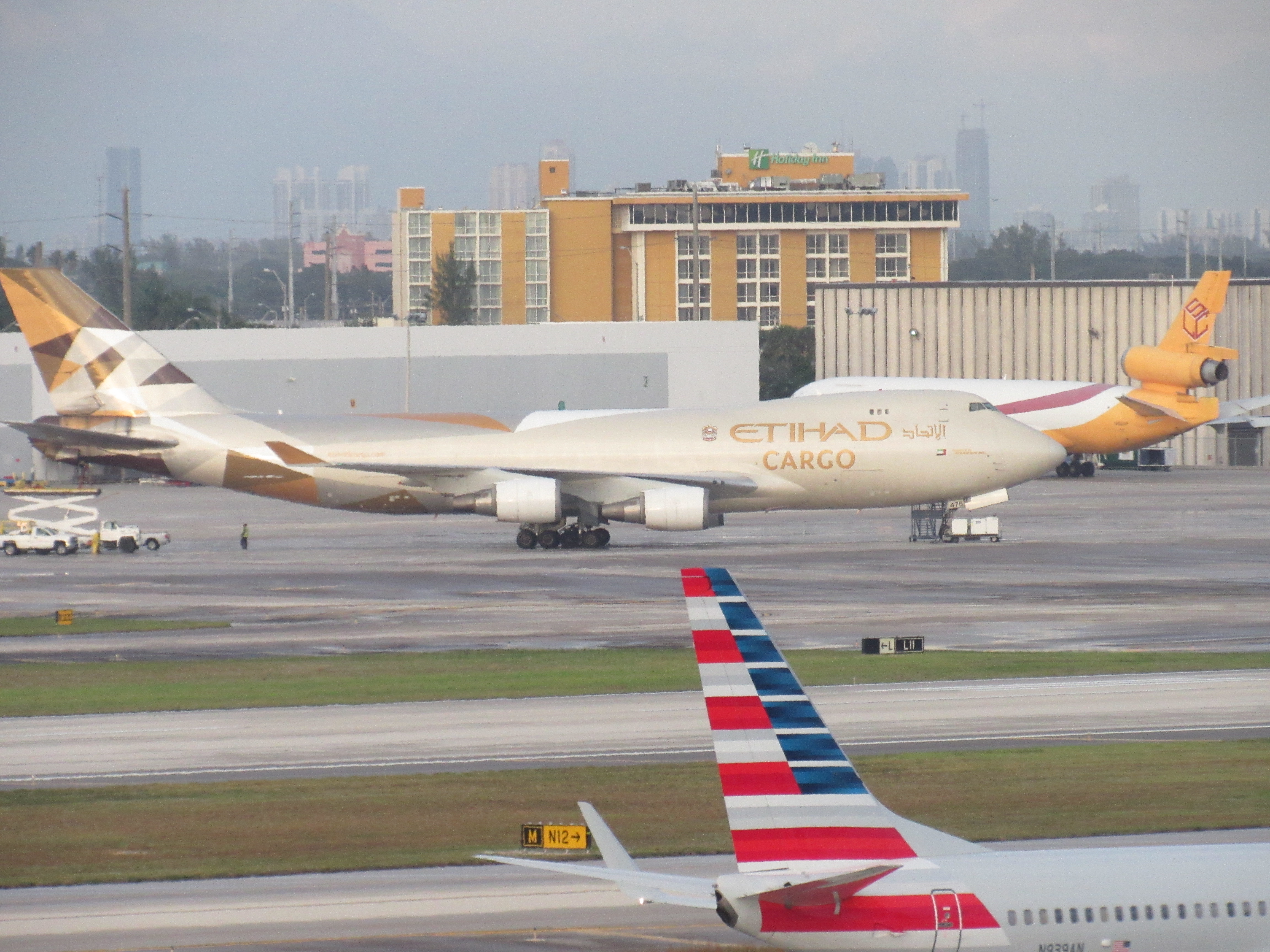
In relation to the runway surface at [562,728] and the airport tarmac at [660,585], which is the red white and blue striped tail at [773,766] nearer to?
the runway surface at [562,728]

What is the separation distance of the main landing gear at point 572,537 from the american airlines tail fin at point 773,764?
155 feet

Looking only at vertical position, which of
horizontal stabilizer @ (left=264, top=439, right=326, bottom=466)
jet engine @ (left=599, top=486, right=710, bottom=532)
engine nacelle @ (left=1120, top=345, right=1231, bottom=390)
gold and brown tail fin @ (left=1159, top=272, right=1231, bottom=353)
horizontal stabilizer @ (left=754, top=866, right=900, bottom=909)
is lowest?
jet engine @ (left=599, top=486, right=710, bottom=532)

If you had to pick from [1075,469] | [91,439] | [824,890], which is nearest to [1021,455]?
[91,439]

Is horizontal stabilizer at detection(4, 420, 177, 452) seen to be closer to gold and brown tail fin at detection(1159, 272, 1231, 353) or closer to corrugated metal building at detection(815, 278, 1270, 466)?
gold and brown tail fin at detection(1159, 272, 1231, 353)

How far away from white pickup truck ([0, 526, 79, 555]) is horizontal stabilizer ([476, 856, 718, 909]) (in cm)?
5528

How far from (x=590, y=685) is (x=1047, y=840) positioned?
13672mm

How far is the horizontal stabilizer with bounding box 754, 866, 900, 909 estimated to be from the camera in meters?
12.3

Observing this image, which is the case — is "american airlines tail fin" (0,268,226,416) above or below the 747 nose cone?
above

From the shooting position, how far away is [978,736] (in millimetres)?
27672

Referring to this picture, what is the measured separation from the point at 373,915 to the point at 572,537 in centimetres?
4228

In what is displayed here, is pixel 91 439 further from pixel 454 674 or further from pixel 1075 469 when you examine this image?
pixel 1075 469

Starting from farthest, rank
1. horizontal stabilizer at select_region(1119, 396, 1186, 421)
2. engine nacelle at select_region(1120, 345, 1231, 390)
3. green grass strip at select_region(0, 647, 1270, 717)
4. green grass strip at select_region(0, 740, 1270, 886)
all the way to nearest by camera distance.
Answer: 1. engine nacelle at select_region(1120, 345, 1231, 390)
2. horizontal stabilizer at select_region(1119, 396, 1186, 421)
3. green grass strip at select_region(0, 647, 1270, 717)
4. green grass strip at select_region(0, 740, 1270, 886)

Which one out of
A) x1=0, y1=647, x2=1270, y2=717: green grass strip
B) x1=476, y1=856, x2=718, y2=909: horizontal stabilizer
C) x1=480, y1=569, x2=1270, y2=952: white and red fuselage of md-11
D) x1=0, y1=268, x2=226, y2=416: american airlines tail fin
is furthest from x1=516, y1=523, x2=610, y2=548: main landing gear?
x1=480, y1=569, x2=1270, y2=952: white and red fuselage of md-11

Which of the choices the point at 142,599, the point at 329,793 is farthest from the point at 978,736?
the point at 142,599
